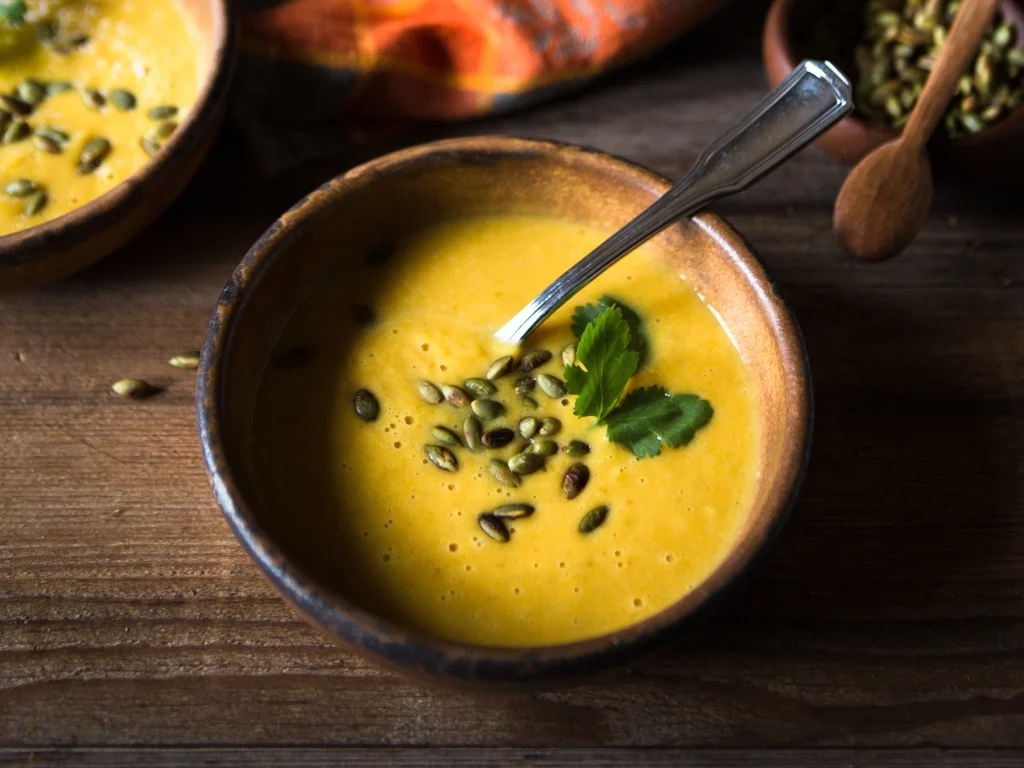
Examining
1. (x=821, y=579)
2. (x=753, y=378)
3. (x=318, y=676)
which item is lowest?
(x=318, y=676)

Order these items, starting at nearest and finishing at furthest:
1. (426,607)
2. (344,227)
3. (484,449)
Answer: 1. (426,607)
2. (484,449)
3. (344,227)

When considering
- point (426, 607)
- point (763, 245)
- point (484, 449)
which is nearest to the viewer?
point (426, 607)

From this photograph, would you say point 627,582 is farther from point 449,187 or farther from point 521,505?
point 449,187

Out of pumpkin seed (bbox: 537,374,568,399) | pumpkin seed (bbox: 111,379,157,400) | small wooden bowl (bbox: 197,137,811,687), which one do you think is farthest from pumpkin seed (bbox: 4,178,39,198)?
pumpkin seed (bbox: 537,374,568,399)

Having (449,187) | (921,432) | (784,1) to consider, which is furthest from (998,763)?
(784,1)

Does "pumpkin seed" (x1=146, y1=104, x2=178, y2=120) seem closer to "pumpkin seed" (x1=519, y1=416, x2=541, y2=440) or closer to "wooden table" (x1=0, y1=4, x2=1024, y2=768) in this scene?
"wooden table" (x1=0, y1=4, x2=1024, y2=768)

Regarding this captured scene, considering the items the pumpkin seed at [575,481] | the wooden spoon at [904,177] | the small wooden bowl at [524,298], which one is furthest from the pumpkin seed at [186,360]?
the wooden spoon at [904,177]

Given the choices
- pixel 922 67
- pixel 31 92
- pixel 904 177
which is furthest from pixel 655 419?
pixel 31 92
